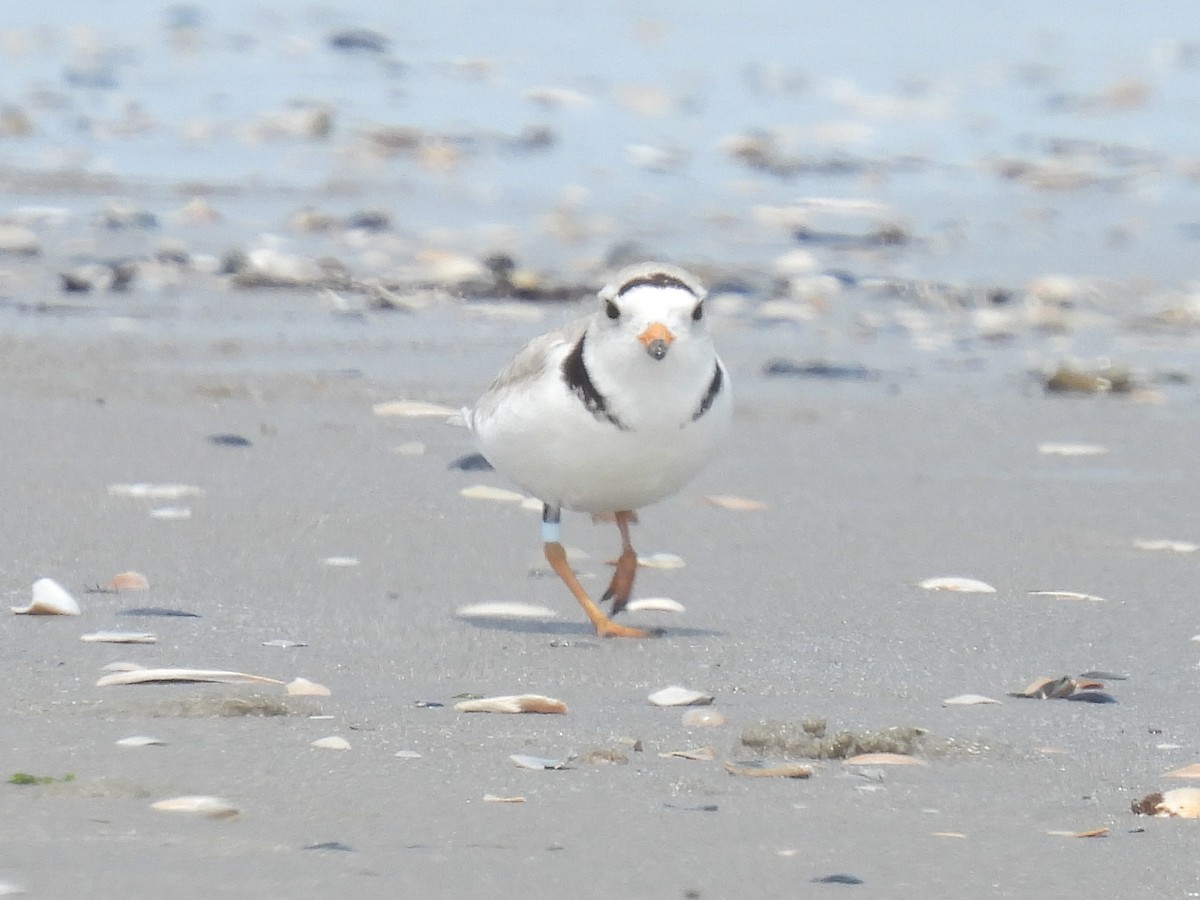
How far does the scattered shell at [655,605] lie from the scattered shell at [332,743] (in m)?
1.40

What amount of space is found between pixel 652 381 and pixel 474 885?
67.7 inches

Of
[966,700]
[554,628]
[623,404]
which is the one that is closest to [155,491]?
[554,628]

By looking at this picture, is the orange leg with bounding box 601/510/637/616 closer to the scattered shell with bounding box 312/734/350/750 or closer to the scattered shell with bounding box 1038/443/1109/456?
the scattered shell with bounding box 312/734/350/750

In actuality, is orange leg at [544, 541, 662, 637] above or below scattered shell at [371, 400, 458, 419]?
below

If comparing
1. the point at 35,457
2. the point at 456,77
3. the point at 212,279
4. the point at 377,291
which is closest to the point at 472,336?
the point at 377,291

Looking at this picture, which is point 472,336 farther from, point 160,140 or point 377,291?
point 160,140

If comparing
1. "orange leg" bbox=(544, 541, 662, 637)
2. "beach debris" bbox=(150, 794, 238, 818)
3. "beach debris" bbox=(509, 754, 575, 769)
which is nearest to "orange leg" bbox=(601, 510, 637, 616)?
"orange leg" bbox=(544, 541, 662, 637)

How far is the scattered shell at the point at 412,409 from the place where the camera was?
6.59 m

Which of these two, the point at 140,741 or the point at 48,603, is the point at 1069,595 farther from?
the point at 140,741

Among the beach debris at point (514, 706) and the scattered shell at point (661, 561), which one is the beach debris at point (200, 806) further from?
the scattered shell at point (661, 561)

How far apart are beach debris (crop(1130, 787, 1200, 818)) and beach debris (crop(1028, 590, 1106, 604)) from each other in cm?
156

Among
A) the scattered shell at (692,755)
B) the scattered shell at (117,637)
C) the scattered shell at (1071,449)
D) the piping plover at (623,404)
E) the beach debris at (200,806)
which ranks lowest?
the scattered shell at (692,755)

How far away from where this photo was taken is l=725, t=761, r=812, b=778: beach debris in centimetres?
342

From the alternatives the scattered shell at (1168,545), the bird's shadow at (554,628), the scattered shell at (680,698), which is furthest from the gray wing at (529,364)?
the scattered shell at (1168,545)
